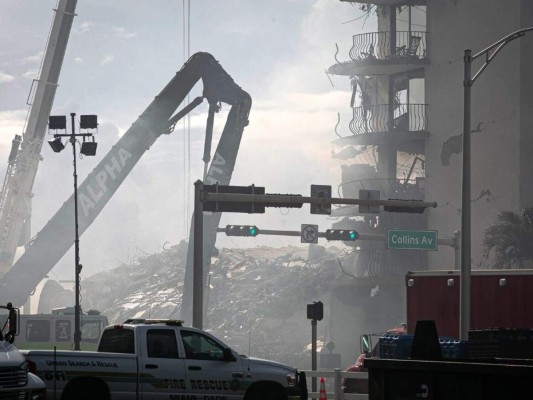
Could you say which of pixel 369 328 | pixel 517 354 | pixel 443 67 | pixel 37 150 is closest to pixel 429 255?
pixel 369 328

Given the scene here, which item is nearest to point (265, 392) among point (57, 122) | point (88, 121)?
point (88, 121)

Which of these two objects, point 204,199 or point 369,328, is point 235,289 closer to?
point 369,328

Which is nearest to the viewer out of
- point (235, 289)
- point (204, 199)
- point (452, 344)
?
point (452, 344)

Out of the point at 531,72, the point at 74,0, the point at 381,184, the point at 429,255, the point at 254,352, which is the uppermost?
the point at 74,0

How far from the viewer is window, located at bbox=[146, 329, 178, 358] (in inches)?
825

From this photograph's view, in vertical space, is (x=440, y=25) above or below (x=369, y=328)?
above

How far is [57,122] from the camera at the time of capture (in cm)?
4231

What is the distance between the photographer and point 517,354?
1516cm

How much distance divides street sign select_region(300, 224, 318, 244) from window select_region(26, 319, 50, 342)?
17.0 metres

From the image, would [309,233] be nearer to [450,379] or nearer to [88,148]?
[88,148]

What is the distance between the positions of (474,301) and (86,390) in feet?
42.2

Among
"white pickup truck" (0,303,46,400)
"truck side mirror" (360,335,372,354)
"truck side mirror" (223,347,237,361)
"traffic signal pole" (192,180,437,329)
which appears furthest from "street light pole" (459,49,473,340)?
"white pickup truck" (0,303,46,400)

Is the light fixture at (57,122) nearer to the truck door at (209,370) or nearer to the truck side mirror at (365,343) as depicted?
the truck side mirror at (365,343)

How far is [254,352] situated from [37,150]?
25.6 metres
